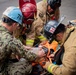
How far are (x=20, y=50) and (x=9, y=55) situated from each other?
1.01 feet

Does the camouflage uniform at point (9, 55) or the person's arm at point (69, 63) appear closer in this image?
the person's arm at point (69, 63)

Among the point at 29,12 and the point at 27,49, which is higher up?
the point at 29,12

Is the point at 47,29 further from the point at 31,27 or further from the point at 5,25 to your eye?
the point at 31,27

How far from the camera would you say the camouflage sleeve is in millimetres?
3504

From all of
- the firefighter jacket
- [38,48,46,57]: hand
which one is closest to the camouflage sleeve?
[38,48,46,57]: hand

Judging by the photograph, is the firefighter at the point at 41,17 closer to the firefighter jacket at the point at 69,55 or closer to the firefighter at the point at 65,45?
the firefighter at the point at 65,45

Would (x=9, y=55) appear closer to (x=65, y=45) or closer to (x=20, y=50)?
(x=20, y=50)

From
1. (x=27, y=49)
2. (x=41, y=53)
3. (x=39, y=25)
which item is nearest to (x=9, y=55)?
(x=27, y=49)

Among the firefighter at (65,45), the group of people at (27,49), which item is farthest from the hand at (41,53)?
the firefighter at (65,45)

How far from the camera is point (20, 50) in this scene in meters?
3.56

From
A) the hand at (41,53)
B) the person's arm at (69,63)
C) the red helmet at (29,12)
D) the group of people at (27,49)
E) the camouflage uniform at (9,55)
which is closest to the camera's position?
the person's arm at (69,63)

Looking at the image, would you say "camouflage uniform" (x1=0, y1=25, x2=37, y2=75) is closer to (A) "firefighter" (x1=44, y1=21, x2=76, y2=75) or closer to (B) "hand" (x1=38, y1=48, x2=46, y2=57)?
(B) "hand" (x1=38, y1=48, x2=46, y2=57)

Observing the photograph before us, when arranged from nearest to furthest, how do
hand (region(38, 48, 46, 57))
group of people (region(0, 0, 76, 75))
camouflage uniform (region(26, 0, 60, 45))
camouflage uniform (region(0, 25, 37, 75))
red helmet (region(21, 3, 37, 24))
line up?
1. group of people (region(0, 0, 76, 75))
2. camouflage uniform (region(0, 25, 37, 75))
3. hand (region(38, 48, 46, 57))
4. red helmet (region(21, 3, 37, 24))
5. camouflage uniform (region(26, 0, 60, 45))

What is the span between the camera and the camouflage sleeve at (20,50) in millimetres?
3504
